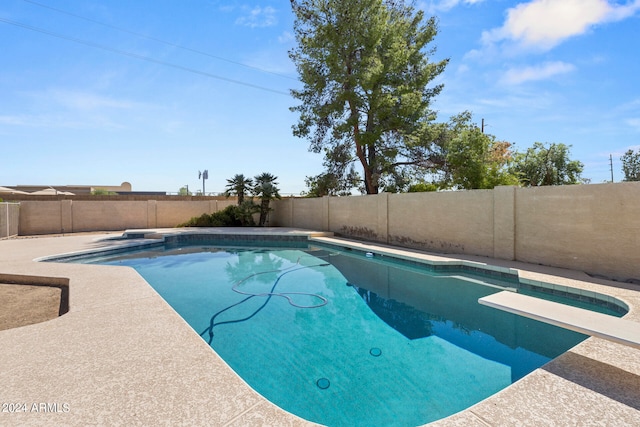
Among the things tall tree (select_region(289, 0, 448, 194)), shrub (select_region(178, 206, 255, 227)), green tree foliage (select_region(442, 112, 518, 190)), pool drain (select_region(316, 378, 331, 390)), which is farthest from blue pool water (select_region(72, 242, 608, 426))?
shrub (select_region(178, 206, 255, 227))

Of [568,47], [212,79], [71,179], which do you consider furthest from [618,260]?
[71,179]

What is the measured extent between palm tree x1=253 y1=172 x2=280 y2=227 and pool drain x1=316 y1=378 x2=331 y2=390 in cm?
1403

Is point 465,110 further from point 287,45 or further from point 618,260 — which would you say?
point 618,260

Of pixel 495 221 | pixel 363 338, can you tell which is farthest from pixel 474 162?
pixel 363 338

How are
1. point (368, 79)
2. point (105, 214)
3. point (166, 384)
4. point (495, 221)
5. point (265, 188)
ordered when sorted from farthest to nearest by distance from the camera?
point (265, 188) → point (105, 214) → point (368, 79) → point (495, 221) → point (166, 384)

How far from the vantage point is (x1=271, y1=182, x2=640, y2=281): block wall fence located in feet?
18.6

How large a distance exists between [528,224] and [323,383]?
255 inches

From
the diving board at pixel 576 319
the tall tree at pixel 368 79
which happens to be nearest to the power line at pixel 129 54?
the tall tree at pixel 368 79

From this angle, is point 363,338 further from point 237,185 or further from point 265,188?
point 237,185

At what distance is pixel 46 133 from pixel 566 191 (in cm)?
1895

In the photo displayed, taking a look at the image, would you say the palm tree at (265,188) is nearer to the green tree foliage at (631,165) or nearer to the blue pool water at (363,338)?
the blue pool water at (363,338)

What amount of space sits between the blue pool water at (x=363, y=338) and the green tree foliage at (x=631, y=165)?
30913 mm

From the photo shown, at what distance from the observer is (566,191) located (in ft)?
21.1

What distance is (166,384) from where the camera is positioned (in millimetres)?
2217
